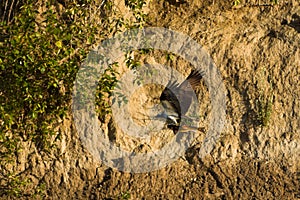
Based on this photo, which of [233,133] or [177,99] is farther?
[177,99]

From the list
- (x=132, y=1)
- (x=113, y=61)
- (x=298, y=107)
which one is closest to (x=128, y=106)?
(x=113, y=61)

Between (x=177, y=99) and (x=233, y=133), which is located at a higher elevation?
(x=177, y=99)

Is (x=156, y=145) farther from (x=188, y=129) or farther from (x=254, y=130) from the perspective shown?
(x=254, y=130)

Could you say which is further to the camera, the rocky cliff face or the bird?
the bird

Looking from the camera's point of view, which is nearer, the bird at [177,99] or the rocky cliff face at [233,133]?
the rocky cliff face at [233,133]
